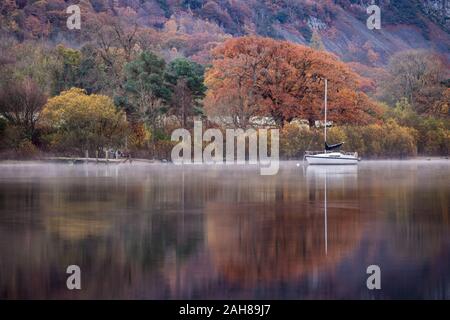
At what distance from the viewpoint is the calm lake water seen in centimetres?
1158

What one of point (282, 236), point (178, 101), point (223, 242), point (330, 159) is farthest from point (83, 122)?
point (223, 242)

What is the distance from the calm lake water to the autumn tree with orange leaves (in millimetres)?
27379

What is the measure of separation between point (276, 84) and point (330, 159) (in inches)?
303

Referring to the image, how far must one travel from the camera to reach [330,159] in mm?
51719

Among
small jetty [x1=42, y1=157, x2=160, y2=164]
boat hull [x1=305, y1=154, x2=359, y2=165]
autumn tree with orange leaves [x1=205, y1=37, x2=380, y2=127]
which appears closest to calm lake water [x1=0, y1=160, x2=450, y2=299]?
small jetty [x1=42, y1=157, x2=160, y2=164]

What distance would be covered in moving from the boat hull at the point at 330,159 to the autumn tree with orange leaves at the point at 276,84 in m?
6.13

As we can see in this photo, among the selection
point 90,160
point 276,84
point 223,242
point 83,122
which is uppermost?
point 276,84

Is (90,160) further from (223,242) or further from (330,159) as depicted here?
(223,242)

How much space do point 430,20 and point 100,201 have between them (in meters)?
133

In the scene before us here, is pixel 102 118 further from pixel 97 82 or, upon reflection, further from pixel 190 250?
pixel 190 250

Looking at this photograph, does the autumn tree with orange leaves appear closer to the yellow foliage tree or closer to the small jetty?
the small jetty

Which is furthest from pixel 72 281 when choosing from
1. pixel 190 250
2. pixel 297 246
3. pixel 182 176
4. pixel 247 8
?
pixel 247 8

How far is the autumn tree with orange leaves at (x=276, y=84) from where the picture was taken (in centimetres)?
5553

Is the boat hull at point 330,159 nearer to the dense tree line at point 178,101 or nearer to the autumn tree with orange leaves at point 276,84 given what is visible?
the dense tree line at point 178,101
